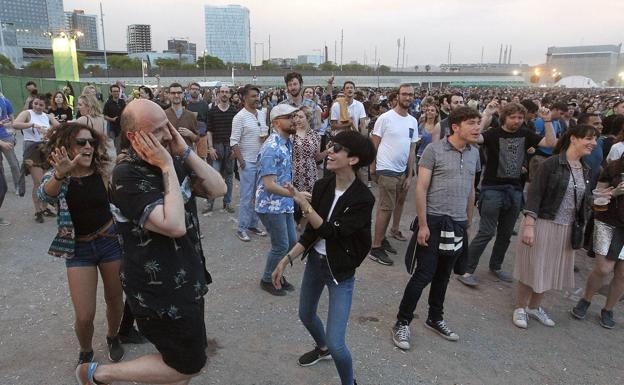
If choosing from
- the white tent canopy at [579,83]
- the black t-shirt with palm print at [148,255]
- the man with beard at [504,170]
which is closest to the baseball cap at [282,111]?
the man with beard at [504,170]

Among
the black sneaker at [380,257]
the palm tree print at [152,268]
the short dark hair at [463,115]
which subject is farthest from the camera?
the black sneaker at [380,257]

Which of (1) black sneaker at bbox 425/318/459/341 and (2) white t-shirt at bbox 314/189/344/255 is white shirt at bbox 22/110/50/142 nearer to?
(2) white t-shirt at bbox 314/189/344/255

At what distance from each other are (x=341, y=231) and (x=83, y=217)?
68.9 inches

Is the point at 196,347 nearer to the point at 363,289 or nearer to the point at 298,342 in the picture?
the point at 298,342

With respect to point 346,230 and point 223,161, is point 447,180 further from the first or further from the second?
point 223,161

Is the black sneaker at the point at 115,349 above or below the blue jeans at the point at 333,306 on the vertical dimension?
below

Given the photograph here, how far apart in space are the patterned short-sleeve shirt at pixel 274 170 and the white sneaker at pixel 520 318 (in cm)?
234

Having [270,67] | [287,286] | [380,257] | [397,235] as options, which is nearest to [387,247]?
[380,257]

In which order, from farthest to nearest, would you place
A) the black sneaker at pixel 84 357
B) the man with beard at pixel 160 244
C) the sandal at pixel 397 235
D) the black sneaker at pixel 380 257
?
1. the sandal at pixel 397 235
2. the black sneaker at pixel 380 257
3. the black sneaker at pixel 84 357
4. the man with beard at pixel 160 244

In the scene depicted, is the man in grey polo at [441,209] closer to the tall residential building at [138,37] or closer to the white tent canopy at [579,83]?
the white tent canopy at [579,83]

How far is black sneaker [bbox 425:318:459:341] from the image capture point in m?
3.69

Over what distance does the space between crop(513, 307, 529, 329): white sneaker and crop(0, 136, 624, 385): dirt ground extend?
2.7 inches

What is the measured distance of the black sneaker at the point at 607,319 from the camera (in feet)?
13.3

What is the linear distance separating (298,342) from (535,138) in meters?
3.42
